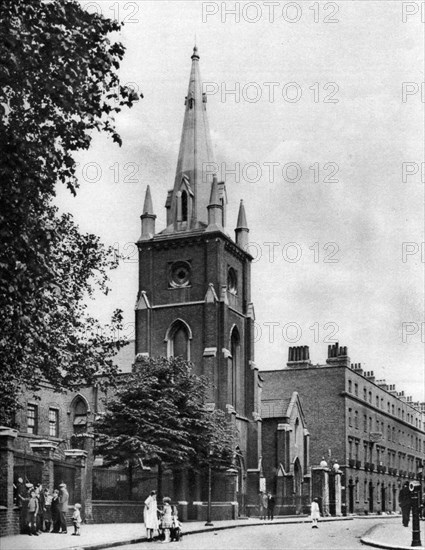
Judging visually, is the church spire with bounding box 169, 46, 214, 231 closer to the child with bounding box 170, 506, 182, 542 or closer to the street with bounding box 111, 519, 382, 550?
the street with bounding box 111, 519, 382, 550

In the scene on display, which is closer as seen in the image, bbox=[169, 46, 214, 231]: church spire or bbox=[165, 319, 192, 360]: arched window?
bbox=[165, 319, 192, 360]: arched window

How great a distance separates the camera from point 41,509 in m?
27.4

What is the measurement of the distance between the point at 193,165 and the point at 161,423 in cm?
2410

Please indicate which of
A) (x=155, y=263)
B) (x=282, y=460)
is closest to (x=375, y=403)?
(x=282, y=460)

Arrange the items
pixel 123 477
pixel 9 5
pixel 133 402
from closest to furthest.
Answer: pixel 9 5 → pixel 133 402 → pixel 123 477

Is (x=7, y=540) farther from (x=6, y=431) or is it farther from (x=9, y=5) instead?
(x=9, y=5)

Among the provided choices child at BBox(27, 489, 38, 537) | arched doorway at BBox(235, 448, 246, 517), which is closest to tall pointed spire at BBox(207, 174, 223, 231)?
arched doorway at BBox(235, 448, 246, 517)

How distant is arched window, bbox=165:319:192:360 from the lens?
5544 centimetres

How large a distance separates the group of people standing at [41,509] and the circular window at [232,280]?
98.5ft

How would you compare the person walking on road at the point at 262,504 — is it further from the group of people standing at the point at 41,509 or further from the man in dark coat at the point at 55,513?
the man in dark coat at the point at 55,513

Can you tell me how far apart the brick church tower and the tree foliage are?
9166 mm

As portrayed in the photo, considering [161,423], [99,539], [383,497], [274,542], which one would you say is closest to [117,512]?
[161,423]

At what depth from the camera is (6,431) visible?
25.1m

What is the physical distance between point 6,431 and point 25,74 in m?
13.3
